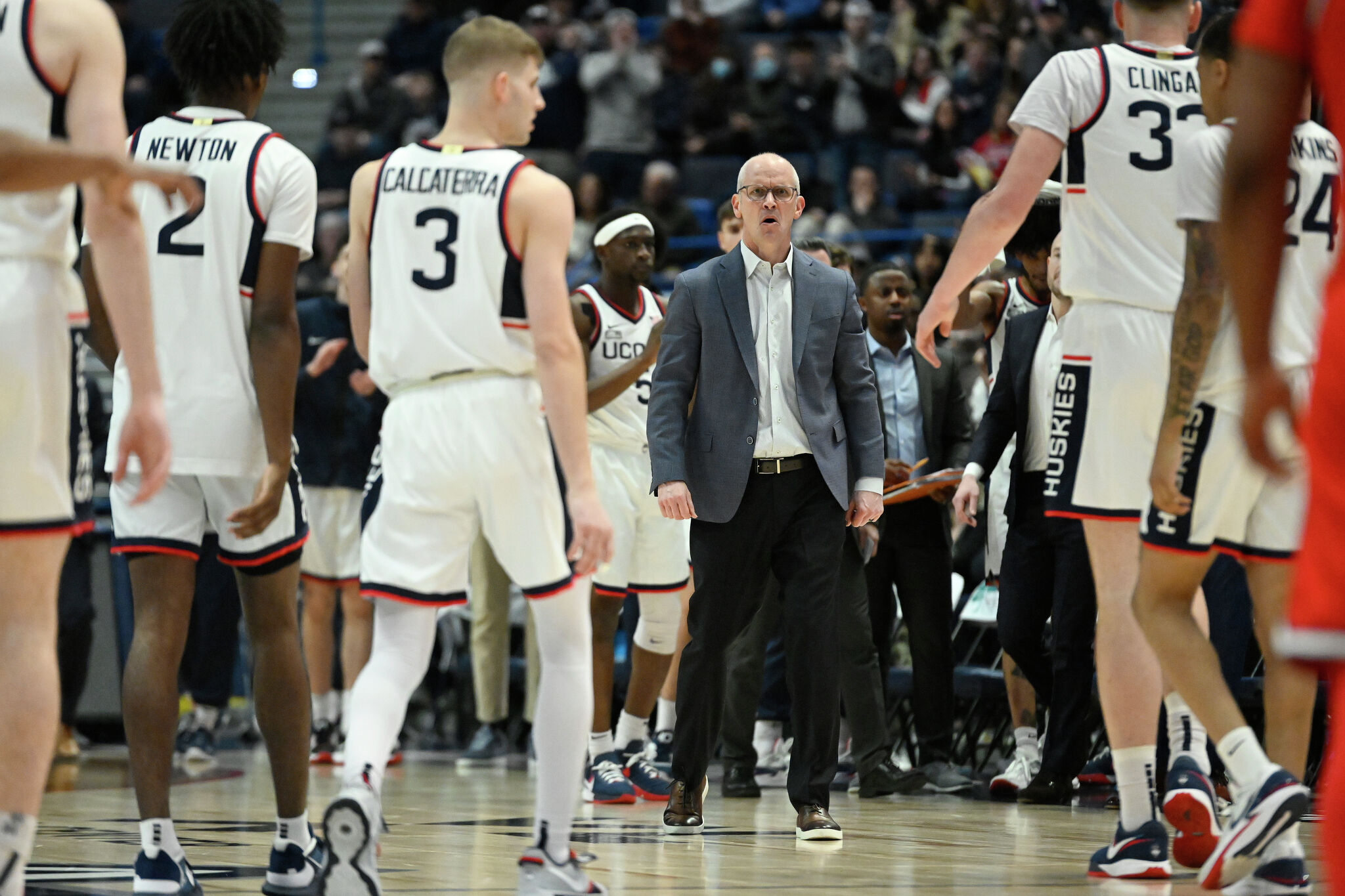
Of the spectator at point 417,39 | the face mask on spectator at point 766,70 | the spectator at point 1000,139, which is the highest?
the spectator at point 417,39

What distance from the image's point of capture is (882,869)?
200 inches

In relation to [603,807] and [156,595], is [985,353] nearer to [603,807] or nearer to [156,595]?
[603,807]

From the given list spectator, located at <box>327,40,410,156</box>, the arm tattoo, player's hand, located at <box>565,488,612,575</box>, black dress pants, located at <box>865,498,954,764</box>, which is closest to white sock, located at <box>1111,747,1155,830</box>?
the arm tattoo

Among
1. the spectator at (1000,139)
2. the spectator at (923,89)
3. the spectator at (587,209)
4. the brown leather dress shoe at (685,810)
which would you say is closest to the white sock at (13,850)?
the brown leather dress shoe at (685,810)

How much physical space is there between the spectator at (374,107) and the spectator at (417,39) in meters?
0.41

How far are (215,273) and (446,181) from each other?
773 millimetres

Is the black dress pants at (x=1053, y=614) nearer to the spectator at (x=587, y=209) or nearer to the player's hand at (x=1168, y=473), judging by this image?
the player's hand at (x=1168, y=473)

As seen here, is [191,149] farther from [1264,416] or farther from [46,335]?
[1264,416]

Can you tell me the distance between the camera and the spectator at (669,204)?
1375cm

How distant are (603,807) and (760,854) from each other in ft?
6.33

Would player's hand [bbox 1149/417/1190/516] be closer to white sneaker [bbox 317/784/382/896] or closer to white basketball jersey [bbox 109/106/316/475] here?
white sneaker [bbox 317/784/382/896]

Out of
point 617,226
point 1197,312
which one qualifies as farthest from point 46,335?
point 617,226

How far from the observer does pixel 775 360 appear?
20.2 feet

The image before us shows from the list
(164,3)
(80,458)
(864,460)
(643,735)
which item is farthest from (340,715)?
(164,3)
